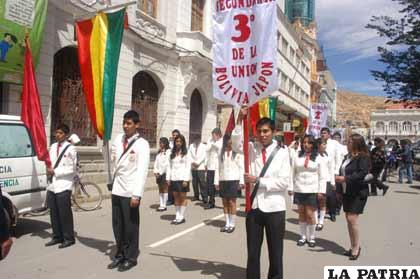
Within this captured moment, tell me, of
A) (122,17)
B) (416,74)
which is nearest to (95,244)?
(122,17)

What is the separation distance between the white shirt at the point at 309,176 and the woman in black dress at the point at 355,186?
31.1 inches

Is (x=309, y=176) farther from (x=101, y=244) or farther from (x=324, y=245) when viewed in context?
(x=101, y=244)

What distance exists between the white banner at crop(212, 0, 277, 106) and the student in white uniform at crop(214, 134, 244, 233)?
9.49ft

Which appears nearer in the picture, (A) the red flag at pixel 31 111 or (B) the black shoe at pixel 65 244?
(B) the black shoe at pixel 65 244

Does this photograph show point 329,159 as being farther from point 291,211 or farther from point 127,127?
point 127,127

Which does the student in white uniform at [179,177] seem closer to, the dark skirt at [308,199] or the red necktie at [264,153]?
the dark skirt at [308,199]

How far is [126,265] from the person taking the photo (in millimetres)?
5219

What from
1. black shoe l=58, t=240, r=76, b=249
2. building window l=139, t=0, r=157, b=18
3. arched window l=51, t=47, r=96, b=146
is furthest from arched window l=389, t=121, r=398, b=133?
black shoe l=58, t=240, r=76, b=249

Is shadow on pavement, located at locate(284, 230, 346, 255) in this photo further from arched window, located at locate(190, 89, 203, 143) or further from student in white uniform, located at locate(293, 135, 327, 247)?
arched window, located at locate(190, 89, 203, 143)

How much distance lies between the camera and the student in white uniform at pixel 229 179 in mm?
7738

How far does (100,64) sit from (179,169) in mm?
3097

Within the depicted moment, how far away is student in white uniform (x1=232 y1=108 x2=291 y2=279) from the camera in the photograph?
4.35 meters

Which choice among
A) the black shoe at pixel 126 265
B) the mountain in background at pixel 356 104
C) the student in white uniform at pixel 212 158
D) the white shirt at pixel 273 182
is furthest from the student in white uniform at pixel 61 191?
the mountain in background at pixel 356 104

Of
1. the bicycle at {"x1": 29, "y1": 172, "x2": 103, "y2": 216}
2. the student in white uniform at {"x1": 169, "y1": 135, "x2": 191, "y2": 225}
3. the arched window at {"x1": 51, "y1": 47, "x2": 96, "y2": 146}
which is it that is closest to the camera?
the student in white uniform at {"x1": 169, "y1": 135, "x2": 191, "y2": 225}
